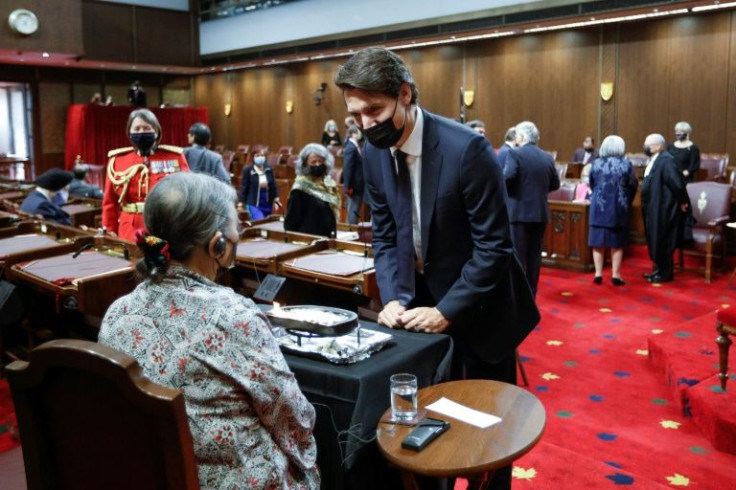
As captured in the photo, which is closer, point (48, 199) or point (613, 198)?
point (48, 199)

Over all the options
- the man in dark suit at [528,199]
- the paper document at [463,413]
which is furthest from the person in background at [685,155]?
the paper document at [463,413]

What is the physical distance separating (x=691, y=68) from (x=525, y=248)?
6.25 m

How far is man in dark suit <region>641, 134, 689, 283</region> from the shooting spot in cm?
652

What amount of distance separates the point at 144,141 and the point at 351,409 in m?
2.98

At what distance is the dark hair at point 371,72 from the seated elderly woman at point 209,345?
0.49 m

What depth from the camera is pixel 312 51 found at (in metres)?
14.3

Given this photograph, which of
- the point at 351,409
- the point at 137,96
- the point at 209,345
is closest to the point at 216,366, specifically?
the point at 209,345

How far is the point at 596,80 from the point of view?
11078 millimetres

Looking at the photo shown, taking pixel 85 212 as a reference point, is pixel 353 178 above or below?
above

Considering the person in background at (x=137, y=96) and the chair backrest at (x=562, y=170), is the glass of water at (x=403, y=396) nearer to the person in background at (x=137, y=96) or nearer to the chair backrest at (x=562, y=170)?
the chair backrest at (x=562, y=170)

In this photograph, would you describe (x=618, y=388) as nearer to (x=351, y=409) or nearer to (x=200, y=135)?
(x=351, y=409)

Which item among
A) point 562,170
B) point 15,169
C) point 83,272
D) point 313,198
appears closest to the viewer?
point 83,272

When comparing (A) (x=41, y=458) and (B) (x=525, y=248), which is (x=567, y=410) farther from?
(A) (x=41, y=458)

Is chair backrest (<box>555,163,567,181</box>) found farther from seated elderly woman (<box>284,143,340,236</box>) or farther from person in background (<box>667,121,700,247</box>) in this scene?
seated elderly woman (<box>284,143,340,236</box>)
